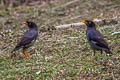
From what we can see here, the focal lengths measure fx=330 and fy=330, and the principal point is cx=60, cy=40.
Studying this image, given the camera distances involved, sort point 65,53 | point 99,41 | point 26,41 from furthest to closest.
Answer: point 65,53 → point 26,41 → point 99,41

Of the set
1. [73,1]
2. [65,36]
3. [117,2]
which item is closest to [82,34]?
[65,36]

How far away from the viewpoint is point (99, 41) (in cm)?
813

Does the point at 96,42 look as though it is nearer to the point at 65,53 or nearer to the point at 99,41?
the point at 99,41

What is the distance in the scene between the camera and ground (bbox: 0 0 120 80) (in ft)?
24.4

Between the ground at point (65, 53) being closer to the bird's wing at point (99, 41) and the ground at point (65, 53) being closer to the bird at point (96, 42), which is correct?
the bird at point (96, 42)

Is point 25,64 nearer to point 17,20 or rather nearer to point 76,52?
point 76,52

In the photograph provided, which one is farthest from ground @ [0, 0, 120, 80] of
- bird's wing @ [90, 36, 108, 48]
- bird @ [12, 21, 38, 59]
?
bird's wing @ [90, 36, 108, 48]

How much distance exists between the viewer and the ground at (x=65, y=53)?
24.4 ft

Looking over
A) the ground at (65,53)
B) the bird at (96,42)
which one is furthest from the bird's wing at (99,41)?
the ground at (65,53)

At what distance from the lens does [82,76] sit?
720 cm

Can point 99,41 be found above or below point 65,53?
above

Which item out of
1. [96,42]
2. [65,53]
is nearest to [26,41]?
[65,53]

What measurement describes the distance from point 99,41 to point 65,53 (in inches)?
53.6

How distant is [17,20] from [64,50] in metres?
7.01
